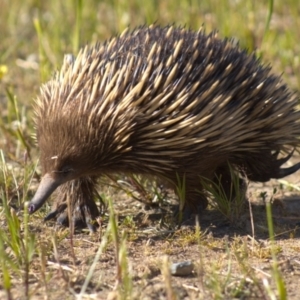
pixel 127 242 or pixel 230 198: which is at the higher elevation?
pixel 230 198

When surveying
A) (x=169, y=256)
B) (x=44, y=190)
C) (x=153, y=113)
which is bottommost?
(x=169, y=256)

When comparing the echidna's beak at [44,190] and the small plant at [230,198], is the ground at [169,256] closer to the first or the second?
the small plant at [230,198]

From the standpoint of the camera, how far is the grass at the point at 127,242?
10.5 feet

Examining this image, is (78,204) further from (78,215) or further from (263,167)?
(263,167)

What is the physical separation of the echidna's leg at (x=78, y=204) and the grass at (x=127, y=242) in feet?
0.28

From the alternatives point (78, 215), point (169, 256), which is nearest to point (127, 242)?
point (169, 256)

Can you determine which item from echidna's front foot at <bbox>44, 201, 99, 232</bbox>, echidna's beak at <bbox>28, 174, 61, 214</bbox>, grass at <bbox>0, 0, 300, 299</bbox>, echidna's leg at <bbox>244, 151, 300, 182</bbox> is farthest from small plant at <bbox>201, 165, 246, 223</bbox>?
echidna's beak at <bbox>28, 174, 61, 214</bbox>

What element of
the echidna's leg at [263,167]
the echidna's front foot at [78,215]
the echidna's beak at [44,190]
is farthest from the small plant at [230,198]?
the echidna's beak at [44,190]

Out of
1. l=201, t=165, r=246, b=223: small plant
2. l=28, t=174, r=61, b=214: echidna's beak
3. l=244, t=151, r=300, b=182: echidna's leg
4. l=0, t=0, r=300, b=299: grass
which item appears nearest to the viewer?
l=0, t=0, r=300, b=299: grass

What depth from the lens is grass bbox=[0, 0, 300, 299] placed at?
10.5ft

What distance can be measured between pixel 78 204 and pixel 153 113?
77cm

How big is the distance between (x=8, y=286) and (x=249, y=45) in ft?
A: 13.3

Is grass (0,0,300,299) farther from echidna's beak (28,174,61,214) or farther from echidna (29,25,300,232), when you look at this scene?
echidna (29,25,300,232)

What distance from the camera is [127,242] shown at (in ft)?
12.9
